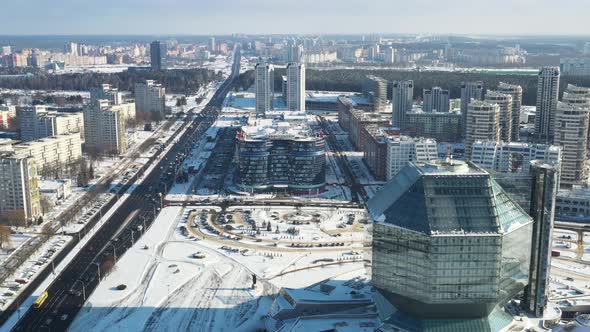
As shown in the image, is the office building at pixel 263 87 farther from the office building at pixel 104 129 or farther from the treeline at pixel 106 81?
the treeline at pixel 106 81

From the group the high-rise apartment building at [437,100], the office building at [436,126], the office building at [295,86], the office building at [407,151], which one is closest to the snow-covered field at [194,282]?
the office building at [407,151]

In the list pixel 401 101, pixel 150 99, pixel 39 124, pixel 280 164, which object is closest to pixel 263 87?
pixel 150 99

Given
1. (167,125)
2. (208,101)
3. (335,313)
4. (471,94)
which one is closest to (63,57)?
(208,101)

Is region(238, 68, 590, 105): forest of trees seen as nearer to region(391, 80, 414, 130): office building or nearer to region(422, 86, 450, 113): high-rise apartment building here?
region(422, 86, 450, 113): high-rise apartment building

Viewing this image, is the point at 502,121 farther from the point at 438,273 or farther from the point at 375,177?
the point at 438,273

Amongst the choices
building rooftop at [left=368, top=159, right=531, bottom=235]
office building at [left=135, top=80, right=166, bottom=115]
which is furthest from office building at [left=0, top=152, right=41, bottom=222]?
office building at [left=135, top=80, right=166, bottom=115]

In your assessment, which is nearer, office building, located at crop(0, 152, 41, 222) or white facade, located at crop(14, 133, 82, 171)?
office building, located at crop(0, 152, 41, 222)
